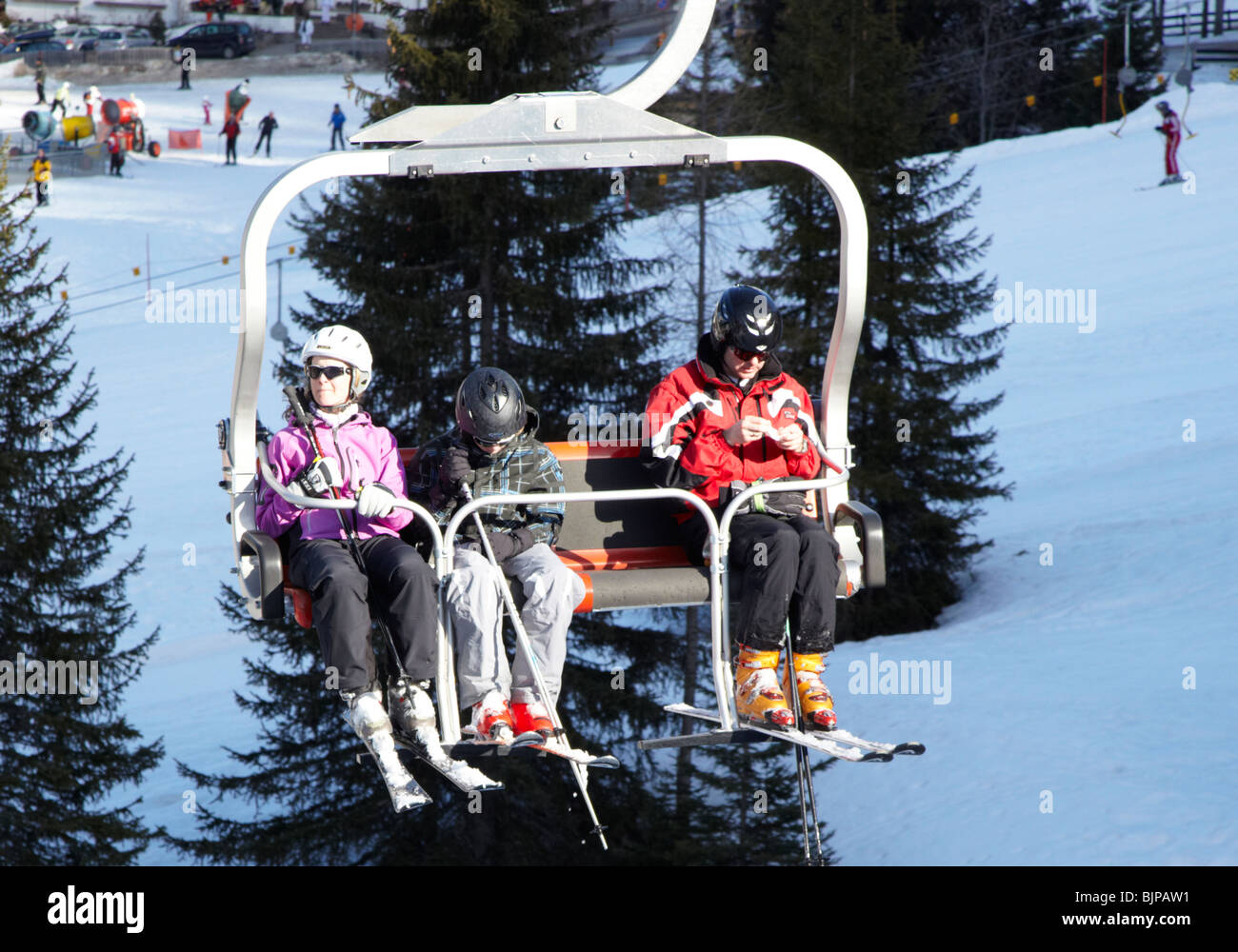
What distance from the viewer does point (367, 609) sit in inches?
218

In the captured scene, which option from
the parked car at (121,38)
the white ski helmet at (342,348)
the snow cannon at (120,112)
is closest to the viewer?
the white ski helmet at (342,348)

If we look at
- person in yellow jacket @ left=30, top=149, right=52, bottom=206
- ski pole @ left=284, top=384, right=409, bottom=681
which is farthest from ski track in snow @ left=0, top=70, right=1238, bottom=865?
ski pole @ left=284, top=384, right=409, bottom=681

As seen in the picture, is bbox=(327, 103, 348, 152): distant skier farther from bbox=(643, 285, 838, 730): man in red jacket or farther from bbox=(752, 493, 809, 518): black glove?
bbox=(752, 493, 809, 518): black glove

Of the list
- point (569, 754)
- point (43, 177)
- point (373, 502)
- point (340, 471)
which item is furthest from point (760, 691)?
point (43, 177)

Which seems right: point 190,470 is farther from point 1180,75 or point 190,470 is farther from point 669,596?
point 1180,75

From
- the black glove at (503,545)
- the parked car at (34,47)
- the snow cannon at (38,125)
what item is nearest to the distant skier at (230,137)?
the snow cannon at (38,125)

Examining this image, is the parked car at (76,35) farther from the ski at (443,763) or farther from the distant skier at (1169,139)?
the ski at (443,763)

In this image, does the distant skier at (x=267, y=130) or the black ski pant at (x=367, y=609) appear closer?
the black ski pant at (x=367, y=609)

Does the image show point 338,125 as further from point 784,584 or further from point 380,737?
point 380,737

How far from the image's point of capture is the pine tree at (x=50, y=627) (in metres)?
18.4

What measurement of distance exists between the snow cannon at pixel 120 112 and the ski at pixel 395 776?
49148mm

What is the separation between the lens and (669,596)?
19.7 feet

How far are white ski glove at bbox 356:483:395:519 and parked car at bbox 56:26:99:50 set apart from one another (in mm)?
62981

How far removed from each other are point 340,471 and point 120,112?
161ft
